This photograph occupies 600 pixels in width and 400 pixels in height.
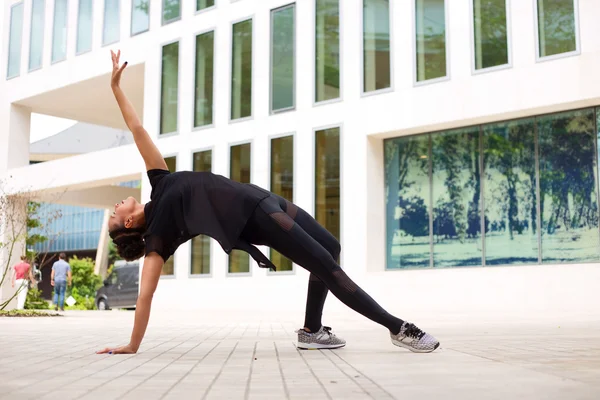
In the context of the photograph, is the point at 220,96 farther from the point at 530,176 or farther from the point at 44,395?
the point at 44,395

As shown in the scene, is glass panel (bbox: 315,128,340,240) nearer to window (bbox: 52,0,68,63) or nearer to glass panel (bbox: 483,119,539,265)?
glass panel (bbox: 483,119,539,265)

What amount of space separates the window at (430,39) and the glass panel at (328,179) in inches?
110

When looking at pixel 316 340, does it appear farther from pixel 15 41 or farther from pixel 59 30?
pixel 15 41

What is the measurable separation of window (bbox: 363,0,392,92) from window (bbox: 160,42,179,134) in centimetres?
690

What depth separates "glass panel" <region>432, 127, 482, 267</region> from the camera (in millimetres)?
17052

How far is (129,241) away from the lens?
520cm

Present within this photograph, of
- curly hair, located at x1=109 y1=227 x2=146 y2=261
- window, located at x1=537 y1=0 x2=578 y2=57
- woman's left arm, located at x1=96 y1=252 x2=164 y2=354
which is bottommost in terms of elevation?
woman's left arm, located at x1=96 y1=252 x2=164 y2=354

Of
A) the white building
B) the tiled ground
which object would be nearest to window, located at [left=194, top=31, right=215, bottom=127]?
the white building

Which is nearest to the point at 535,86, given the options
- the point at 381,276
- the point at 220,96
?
the point at 381,276

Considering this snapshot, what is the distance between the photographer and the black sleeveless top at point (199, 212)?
4965 millimetres

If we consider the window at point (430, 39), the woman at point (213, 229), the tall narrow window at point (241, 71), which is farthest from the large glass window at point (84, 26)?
the woman at point (213, 229)

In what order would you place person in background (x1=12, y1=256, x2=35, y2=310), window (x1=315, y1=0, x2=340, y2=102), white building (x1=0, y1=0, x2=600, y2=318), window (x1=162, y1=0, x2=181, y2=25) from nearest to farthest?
white building (x1=0, y1=0, x2=600, y2=318) < person in background (x1=12, y1=256, x2=35, y2=310) < window (x1=315, y1=0, x2=340, y2=102) < window (x1=162, y1=0, x2=181, y2=25)

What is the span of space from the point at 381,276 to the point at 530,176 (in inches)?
160

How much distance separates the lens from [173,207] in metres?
5.04
